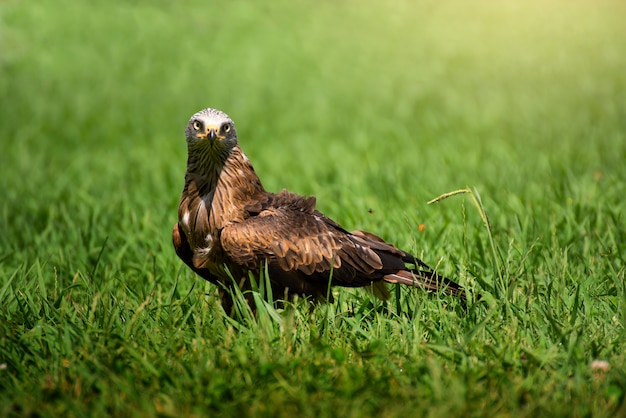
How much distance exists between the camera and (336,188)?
822cm

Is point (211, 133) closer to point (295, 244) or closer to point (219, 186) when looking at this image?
point (219, 186)

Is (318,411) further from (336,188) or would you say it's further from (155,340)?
(336,188)

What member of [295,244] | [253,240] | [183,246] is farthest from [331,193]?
[253,240]

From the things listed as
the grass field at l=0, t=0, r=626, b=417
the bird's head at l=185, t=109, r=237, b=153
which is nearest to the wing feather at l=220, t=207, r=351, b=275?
the grass field at l=0, t=0, r=626, b=417

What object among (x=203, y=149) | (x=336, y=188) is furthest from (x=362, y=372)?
(x=336, y=188)

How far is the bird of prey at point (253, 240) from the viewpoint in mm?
4883

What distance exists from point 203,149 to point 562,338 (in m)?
2.21

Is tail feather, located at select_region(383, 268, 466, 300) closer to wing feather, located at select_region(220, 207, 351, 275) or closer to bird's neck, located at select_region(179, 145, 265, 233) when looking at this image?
wing feather, located at select_region(220, 207, 351, 275)

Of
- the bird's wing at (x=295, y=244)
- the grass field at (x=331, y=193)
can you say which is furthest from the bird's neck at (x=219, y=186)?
the grass field at (x=331, y=193)

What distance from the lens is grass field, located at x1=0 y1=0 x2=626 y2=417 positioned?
388 centimetres

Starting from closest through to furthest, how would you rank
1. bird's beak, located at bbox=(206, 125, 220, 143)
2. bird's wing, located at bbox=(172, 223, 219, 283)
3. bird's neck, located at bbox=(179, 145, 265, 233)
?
1. bird's beak, located at bbox=(206, 125, 220, 143)
2. bird's neck, located at bbox=(179, 145, 265, 233)
3. bird's wing, located at bbox=(172, 223, 219, 283)

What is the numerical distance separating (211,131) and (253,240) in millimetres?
622

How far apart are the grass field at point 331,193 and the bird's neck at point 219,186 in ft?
1.43

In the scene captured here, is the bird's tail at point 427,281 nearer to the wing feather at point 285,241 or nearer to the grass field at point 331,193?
the grass field at point 331,193
